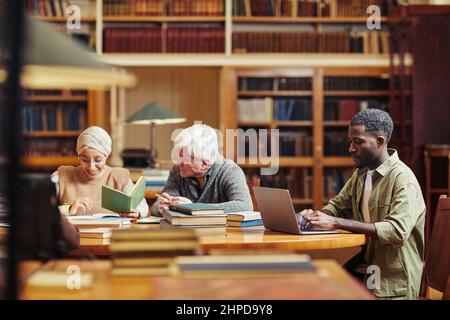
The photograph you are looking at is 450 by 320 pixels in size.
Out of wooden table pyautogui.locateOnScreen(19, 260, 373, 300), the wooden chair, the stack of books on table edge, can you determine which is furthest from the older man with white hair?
wooden table pyautogui.locateOnScreen(19, 260, 373, 300)

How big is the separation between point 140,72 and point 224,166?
468 cm

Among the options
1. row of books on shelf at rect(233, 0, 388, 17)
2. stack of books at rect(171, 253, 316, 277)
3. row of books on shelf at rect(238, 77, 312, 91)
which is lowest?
stack of books at rect(171, 253, 316, 277)

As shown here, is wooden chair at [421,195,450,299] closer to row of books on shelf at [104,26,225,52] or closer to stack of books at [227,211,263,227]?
stack of books at [227,211,263,227]

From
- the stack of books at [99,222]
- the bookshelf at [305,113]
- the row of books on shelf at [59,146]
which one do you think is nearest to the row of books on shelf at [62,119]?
the row of books on shelf at [59,146]

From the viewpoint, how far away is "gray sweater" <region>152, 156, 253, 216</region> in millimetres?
3600

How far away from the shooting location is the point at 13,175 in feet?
3.20

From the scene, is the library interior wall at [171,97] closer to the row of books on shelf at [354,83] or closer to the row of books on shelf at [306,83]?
the row of books on shelf at [306,83]

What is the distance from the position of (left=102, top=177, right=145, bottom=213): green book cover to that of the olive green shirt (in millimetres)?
1015

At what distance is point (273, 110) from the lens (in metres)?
7.68

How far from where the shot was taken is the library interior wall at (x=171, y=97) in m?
8.28

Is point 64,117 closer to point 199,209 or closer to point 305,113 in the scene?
point 305,113

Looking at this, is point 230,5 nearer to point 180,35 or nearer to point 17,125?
point 180,35

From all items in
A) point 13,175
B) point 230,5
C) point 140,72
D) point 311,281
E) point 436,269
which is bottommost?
point 436,269
